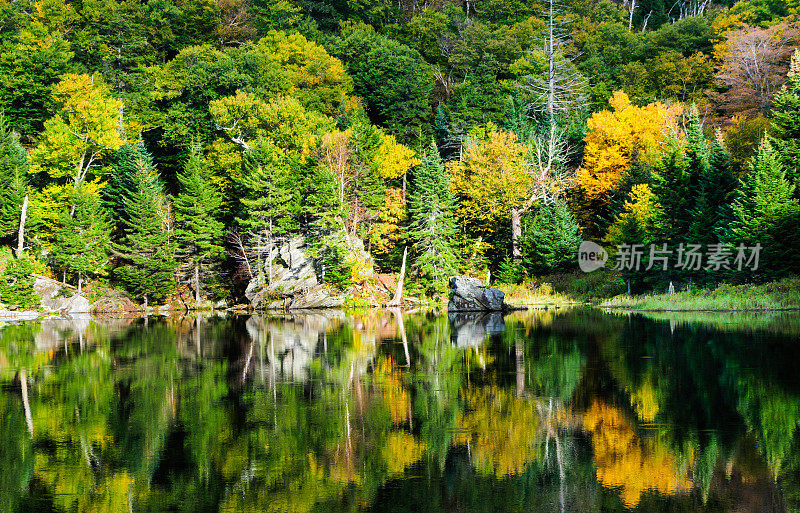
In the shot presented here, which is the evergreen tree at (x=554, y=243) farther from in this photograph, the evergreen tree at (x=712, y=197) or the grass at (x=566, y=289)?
the evergreen tree at (x=712, y=197)

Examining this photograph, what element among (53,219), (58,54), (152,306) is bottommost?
(152,306)

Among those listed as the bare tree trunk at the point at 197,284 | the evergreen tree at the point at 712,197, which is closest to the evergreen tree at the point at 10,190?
the bare tree trunk at the point at 197,284

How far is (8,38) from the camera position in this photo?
6512cm

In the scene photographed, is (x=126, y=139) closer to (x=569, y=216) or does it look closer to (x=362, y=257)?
(x=362, y=257)

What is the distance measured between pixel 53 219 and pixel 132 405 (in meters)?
41.9

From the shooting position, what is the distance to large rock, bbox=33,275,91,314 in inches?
1827

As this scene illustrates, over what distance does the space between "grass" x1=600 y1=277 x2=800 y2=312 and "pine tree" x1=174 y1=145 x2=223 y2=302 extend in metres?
30.6

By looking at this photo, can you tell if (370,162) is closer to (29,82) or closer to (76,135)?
→ (76,135)

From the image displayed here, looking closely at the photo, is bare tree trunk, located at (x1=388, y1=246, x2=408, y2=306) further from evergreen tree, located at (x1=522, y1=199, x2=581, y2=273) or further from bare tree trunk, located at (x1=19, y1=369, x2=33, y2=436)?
bare tree trunk, located at (x1=19, y1=369, x2=33, y2=436)

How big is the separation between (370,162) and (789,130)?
27.7 metres

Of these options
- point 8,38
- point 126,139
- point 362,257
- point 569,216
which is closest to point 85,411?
point 362,257

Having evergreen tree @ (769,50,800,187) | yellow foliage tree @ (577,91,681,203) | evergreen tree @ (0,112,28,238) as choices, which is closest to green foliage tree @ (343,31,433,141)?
yellow foliage tree @ (577,91,681,203)

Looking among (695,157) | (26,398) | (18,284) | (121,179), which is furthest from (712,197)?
(18,284)

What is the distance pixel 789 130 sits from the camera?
36.7m
